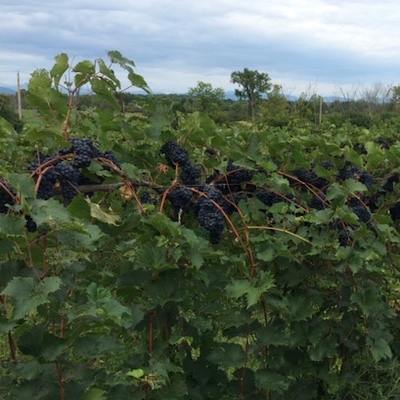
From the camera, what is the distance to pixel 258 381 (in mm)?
2184

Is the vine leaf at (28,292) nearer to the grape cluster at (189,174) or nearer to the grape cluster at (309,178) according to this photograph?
the grape cluster at (189,174)

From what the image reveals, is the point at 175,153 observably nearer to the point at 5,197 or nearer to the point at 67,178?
the point at 67,178

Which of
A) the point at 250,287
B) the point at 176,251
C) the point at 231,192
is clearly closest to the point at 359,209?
the point at 231,192

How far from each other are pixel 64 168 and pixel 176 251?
1.24 ft

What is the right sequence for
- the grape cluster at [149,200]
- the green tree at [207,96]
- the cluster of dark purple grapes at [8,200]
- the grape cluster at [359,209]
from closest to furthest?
the cluster of dark purple grapes at [8,200] < the grape cluster at [149,200] < the grape cluster at [359,209] < the green tree at [207,96]

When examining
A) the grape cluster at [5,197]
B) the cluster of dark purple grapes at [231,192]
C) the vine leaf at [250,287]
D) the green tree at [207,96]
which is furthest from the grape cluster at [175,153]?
the green tree at [207,96]

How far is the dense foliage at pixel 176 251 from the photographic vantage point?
1604 mm

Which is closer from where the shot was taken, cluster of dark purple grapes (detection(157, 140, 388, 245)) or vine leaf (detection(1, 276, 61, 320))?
vine leaf (detection(1, 276, 61, 320))

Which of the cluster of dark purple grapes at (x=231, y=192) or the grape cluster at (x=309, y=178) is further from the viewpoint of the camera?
the grape cluster at (x=309, y=178)

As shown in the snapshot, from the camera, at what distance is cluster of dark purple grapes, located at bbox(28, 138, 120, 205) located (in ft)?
5.41

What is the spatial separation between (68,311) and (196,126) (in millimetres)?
899

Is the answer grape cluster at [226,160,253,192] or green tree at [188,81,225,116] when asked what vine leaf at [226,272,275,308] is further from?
green tree at [188,81,225,116]

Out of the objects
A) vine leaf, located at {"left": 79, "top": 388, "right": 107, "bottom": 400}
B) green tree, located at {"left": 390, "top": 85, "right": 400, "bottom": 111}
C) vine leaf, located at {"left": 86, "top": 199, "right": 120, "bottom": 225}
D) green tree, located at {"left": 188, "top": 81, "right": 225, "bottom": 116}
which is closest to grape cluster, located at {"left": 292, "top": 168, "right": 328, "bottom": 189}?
vine leaf, located at {"left": 86, "top": 199, "right": 120, "bottom": 225}

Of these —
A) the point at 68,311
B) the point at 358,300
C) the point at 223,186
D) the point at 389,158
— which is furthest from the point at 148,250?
the point at 389,158
